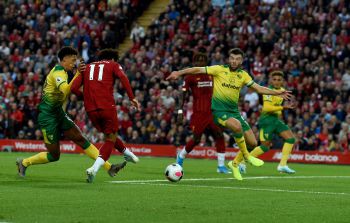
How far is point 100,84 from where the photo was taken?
1630cm

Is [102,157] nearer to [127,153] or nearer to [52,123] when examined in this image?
[52,123]

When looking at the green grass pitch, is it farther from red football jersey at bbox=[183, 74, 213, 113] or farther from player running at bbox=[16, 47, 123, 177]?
red football jersey at bbox=[183, 74, 213, 113]

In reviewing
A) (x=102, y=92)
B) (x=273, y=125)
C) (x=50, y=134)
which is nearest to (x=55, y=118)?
(x=50, y=134)

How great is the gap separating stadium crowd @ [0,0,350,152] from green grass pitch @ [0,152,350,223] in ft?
36.8

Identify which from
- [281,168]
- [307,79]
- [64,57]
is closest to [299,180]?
[281,168]

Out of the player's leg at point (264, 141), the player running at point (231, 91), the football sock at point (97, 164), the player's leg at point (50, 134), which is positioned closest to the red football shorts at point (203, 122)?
the player's leg at point (264, 141)

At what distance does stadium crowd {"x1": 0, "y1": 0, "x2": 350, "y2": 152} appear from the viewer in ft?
98.6

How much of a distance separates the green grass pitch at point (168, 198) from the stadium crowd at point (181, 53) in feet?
36.8

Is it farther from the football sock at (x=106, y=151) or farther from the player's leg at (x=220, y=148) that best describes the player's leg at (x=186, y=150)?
the football sock at (x=106, y=151)

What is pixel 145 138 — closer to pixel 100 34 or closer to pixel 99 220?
pixel 100 34

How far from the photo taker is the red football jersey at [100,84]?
1630 cm

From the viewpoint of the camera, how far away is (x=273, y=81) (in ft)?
69.9

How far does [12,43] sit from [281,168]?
18943mm

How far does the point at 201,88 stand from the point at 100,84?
17.0ft
